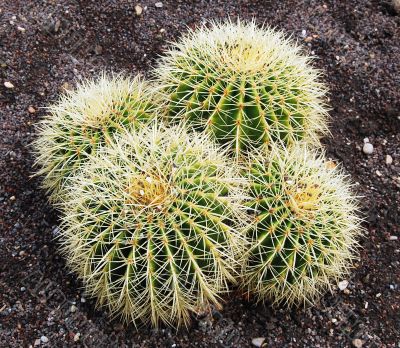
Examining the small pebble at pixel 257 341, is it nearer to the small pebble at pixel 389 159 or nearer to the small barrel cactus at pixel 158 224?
the small barrel cactus at pixel 158 224

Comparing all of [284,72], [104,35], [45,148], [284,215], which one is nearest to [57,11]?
[104,35]

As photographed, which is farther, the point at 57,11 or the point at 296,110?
the point at 57,11

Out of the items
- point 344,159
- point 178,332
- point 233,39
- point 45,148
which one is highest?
point 233,39

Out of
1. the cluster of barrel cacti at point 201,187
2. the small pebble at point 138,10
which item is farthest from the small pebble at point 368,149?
the small pebble at point 138,10

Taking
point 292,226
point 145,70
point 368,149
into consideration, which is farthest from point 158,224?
point 145,70

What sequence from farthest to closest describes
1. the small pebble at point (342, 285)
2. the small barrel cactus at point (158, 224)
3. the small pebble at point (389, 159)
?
the small pebble at point (389, 159), the small pebble at point (342, 285), the small barrel cactus at point (158, 224)

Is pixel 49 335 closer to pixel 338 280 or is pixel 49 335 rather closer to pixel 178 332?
pixel 178 332

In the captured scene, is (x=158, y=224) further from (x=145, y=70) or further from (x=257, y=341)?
(x=145, y=70)

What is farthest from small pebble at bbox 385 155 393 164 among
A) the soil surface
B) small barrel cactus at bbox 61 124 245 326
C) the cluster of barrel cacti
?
small barrel cactus at bbox 61 124 245 326
